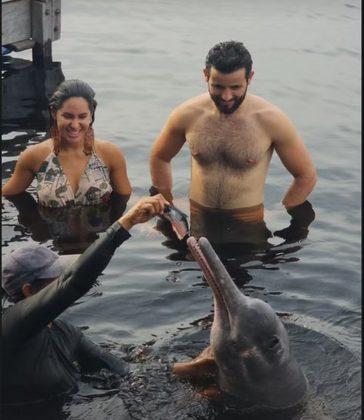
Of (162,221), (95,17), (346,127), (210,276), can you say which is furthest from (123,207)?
(95,17)

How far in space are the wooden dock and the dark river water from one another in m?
0.69

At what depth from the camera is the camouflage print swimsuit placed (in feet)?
30.4

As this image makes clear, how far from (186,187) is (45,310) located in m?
5.81

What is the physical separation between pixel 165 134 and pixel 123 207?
899mm

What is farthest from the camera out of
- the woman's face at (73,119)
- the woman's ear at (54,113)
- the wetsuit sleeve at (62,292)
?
the woman's ear at (54,113)

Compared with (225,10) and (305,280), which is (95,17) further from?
(305,280)

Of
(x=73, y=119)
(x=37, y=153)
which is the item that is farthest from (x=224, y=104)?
(x=37, y=153)

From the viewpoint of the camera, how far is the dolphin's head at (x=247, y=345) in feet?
19.2

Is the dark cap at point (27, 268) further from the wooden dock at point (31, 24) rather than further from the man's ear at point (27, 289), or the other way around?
the wooden dock at point (31, 24)

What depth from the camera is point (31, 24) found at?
15.8 meters

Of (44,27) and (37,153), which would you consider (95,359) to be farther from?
(44,27)

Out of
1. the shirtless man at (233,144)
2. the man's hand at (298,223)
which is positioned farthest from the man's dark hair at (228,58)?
the man's hand at (298,223)

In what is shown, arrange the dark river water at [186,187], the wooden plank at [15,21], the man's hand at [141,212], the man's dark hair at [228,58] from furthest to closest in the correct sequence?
the wooden plank at [15,21] < the man's dark hair at [228,58] < the dark river water at [186,187] < the man's hand at [141,212]

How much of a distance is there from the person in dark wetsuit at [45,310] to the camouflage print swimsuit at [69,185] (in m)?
3.30
